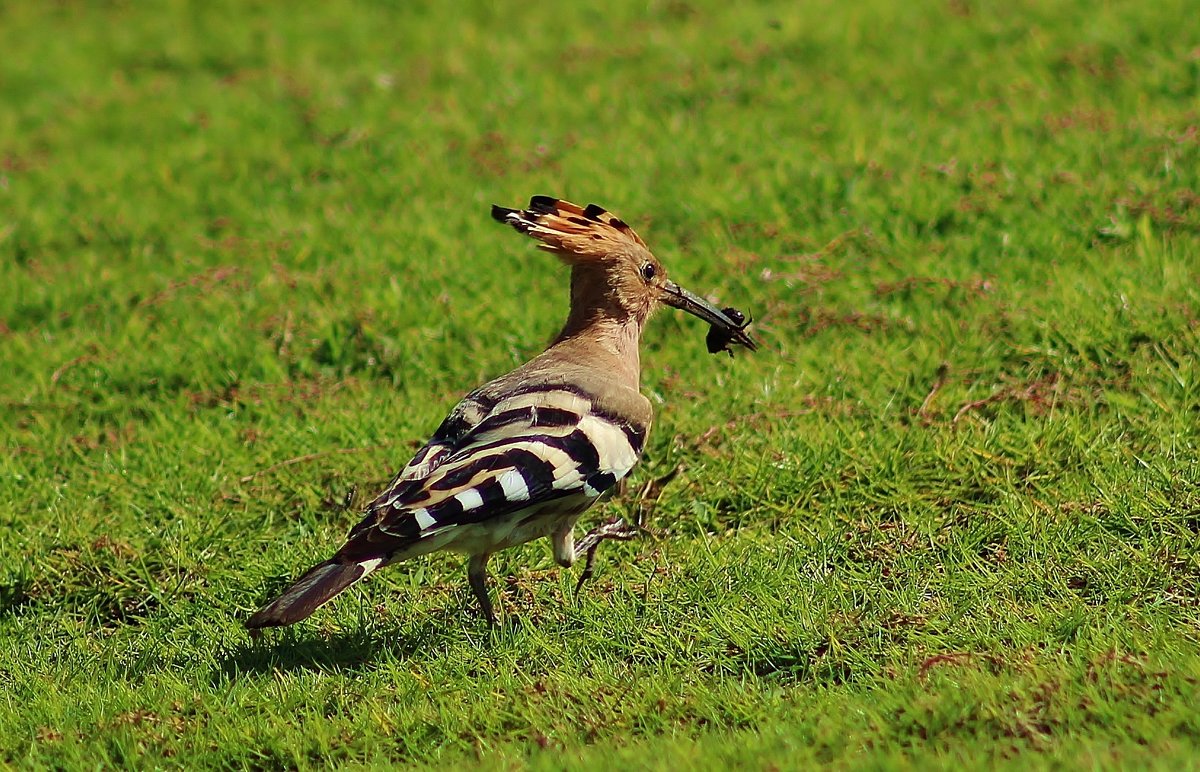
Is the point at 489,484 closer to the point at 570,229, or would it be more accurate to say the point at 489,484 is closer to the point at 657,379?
the point at 570,229

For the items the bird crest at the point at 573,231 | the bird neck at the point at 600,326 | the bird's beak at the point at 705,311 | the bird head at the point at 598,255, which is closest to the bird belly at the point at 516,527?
the bird neck at the point at 600,326

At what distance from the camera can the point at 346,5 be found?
393 inches

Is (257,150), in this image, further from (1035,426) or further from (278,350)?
(1035,426)

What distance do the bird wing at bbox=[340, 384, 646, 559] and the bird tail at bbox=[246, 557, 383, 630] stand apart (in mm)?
50

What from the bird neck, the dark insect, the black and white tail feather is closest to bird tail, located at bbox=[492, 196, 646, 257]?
the bird neck

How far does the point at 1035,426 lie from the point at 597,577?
1.60 metres

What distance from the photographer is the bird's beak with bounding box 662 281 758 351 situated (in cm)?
524

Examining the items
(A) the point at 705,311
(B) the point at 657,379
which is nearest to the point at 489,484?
(A) the point at 705,311

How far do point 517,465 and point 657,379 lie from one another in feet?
5.21

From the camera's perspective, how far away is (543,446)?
4.20 metres

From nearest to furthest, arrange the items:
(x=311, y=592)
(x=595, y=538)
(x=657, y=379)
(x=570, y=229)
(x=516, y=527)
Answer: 1. (x=311, y=592)
2. (x=516, y=527)
3. (x=595, y=538)
4. (x=570, y=229)
5. (x=657, y=379)

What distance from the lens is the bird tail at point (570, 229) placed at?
16.1ft

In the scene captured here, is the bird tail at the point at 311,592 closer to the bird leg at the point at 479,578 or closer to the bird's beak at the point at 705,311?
the bird leg at the point at 479,578

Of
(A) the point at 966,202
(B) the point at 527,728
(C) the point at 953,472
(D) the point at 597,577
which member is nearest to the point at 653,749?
(B) the point at 527,728
